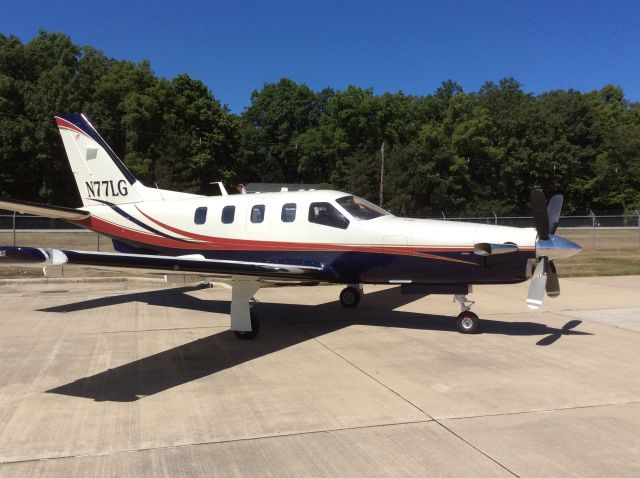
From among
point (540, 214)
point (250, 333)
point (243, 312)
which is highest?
point (540, 214)

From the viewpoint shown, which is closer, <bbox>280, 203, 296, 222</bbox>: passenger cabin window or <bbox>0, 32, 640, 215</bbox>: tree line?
<bbox>280, 203, 296, 222</bbox>: passenger cabin window

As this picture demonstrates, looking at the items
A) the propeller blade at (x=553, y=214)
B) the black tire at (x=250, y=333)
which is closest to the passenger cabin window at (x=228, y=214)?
the black tire at (x=250, y=333)

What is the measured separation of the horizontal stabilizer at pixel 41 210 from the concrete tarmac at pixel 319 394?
6.46ft

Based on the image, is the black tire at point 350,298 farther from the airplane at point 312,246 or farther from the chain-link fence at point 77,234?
the chain-link fence at point 77,234

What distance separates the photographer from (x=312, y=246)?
8766mm

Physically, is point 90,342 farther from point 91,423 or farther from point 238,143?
point 238,143

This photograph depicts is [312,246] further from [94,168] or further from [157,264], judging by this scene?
[94,168]

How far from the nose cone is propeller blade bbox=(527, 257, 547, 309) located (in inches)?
4.5

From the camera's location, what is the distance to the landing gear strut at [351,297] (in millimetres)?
10953

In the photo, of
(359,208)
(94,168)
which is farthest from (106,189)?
(359,208)

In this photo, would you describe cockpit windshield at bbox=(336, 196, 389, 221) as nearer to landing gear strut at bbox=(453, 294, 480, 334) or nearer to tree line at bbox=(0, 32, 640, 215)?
landing gear strut at bbox=(453, 294, 480, 334)

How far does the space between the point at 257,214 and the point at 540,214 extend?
15.6ft

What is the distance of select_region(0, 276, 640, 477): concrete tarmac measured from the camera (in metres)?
4.08

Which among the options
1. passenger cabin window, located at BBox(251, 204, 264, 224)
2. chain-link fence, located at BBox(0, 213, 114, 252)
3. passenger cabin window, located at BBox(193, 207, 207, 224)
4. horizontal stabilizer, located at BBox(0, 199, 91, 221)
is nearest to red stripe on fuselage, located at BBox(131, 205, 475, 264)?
passenger cabin window, located at BBox(193, 207, 207, 224)
